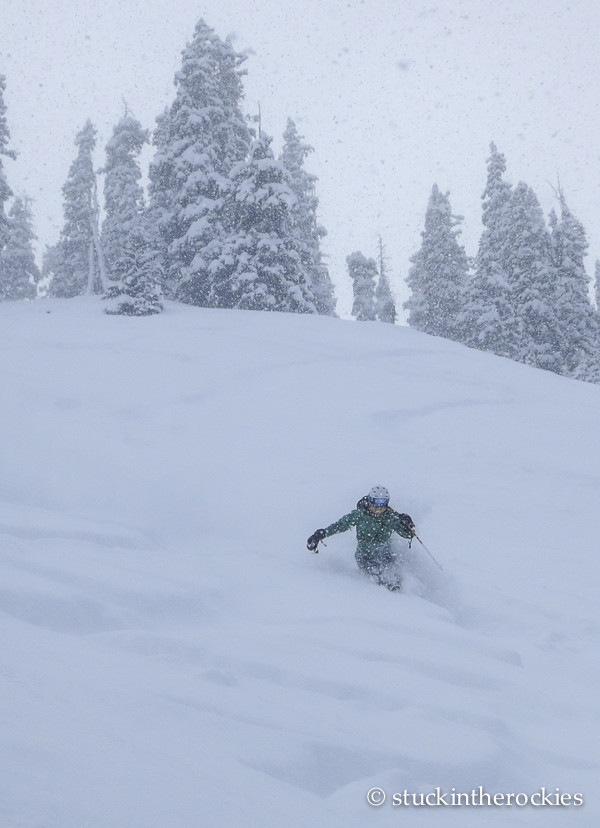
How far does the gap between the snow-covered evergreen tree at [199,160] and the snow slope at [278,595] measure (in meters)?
13.4

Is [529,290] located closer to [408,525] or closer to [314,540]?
[408,525]

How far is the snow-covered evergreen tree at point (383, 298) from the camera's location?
4044 cm

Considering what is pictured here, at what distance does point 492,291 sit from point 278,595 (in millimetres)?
29074

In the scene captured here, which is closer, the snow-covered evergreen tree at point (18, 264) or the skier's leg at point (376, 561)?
the skier's leg at point (376, 561)

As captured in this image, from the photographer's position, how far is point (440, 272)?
37.5 meters

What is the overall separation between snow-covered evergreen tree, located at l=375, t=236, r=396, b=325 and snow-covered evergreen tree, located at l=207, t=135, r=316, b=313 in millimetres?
14482

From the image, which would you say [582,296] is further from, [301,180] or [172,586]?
[172,586]

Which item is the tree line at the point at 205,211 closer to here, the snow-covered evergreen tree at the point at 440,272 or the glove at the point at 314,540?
the snow-covered evergreen tree at the point at 440,272

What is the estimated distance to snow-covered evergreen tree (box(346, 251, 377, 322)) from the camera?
38000 millimetres

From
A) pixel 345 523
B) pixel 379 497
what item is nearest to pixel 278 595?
pixel 345 523

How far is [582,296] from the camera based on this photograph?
104 ft

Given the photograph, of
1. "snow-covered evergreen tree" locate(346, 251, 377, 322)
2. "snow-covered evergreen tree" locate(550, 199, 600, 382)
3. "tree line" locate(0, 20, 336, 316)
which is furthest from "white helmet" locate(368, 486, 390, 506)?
"snow-covered evergreen tree" locate(346, 251, 377, 322)

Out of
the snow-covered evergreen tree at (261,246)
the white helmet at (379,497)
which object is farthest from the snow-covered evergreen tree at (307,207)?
the white helmet at (379,497)

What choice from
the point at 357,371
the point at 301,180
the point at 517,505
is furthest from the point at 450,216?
the point at 517,505
